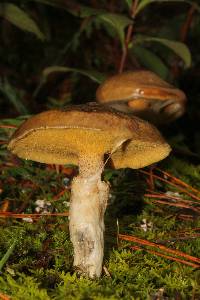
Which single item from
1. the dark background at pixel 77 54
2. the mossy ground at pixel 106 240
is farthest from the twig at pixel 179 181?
the dark background at pixel 77 54

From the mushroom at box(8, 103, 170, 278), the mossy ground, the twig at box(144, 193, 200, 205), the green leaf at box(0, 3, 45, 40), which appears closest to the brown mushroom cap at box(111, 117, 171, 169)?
the mushroom at box(8, 103, 170, 278)

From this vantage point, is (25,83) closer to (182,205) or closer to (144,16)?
(144,16)

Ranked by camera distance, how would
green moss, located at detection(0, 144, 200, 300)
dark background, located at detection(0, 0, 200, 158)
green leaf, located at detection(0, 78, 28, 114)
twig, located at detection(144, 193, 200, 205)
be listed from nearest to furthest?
1. green moss, located at detection(0, 144, 200, 300)
2. twig, located at detection(144, 193, 200, 205)
3. green leaf, located at detection(0, 78, 28, 114)
4. dark background, located at detection(0, 0, 200, 158)

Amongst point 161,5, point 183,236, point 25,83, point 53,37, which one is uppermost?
point 161,5

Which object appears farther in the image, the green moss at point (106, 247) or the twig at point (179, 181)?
the twig at point (179, 181)

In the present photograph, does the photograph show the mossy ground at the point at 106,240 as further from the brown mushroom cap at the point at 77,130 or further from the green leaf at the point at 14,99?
the green leaf at the point at 14,99

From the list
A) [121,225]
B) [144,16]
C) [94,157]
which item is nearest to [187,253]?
[121,225]

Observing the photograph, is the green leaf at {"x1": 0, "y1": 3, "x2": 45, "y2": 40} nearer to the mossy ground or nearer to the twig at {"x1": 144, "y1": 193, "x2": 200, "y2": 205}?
the mossy ground
